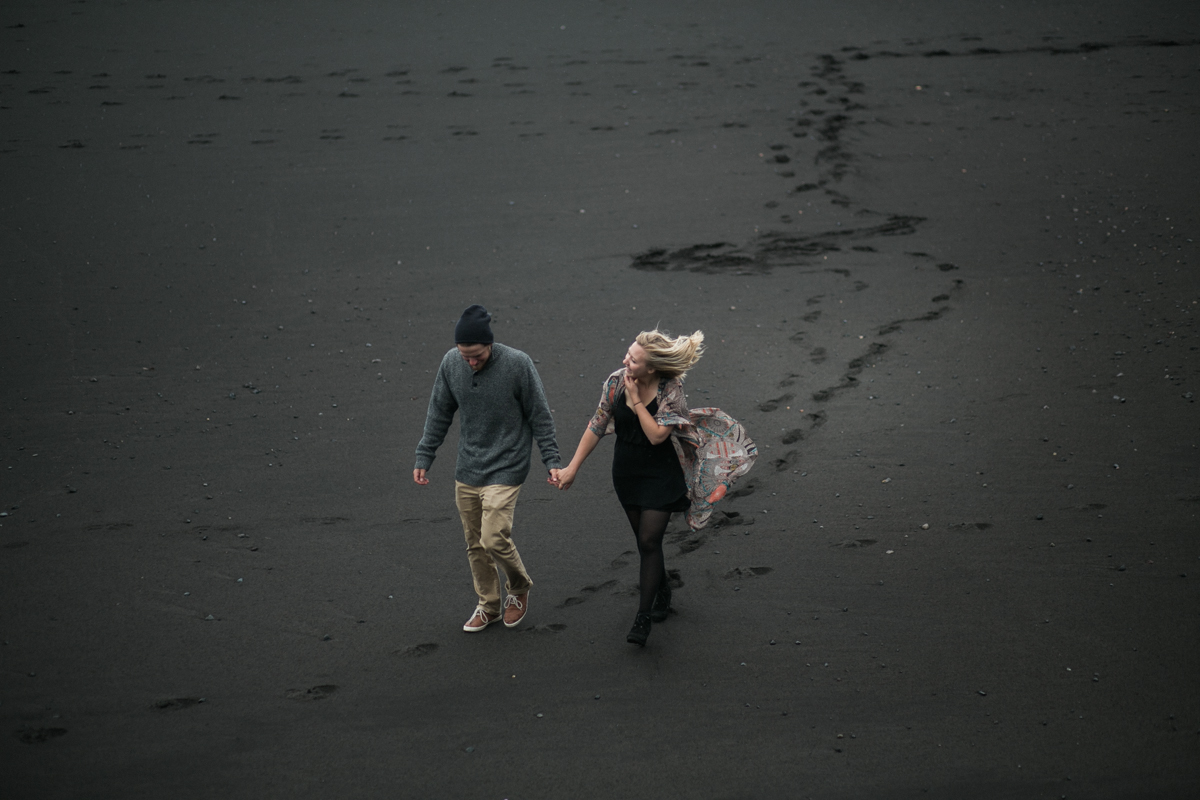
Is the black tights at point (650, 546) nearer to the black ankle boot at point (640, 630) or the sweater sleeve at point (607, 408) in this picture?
the black ankle boot at point (640, 630)

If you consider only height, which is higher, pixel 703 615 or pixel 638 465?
pixel 638 465

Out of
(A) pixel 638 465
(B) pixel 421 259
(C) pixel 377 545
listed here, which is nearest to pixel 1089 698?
(A) pixel 638 465

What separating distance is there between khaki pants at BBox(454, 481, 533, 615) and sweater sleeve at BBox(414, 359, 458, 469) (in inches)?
8.6

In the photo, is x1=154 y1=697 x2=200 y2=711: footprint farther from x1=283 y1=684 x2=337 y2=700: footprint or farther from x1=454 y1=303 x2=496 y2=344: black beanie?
Result: x1=454 y1=303 x2=496 y2=344: black beanie

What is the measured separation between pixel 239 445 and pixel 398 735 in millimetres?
3016

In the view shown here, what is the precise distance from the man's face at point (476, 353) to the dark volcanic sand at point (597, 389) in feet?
4.66

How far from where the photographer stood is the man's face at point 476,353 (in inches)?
162

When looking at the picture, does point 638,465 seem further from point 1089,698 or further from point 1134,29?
point 1134,29

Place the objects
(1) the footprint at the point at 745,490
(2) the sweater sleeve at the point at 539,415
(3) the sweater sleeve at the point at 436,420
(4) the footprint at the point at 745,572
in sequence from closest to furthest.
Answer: (2) the sweater sleeve at the point at 539,415 < (3) the sweater sleeve at the point at 436,420 < (4) the footprint at the point at 745,572 < (1) the footprint at the point at 745,490

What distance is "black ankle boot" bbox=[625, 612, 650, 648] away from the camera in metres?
4.31

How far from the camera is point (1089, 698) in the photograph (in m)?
3.95

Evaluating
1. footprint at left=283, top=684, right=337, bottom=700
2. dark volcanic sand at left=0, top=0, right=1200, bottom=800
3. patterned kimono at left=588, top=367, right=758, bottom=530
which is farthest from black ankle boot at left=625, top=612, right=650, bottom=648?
footprint at left=283, top=684, right=337, bottom=700

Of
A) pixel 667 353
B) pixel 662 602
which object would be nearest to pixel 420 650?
pixel 662 602

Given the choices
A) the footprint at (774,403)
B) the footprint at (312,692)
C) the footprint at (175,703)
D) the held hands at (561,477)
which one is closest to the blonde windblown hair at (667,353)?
the held hands at (561,477)
